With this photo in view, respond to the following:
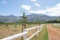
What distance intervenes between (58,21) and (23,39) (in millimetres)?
69930

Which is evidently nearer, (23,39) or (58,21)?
(23,39)

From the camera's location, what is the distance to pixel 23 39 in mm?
5508

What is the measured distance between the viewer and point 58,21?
2913 inches
